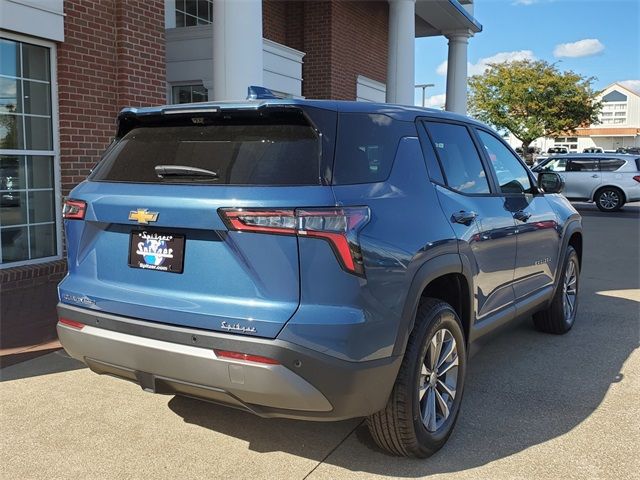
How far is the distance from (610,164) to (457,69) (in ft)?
23.1

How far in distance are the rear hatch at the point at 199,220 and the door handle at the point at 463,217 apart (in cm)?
105

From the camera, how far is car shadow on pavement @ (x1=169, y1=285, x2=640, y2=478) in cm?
340

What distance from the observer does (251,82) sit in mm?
7715

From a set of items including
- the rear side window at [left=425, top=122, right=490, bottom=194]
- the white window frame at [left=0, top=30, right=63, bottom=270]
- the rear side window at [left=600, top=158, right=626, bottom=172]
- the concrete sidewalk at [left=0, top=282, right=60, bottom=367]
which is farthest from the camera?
the rear side window at [left=600, top=158, right=626, bottom=172]

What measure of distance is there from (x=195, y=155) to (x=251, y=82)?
16.1 feet

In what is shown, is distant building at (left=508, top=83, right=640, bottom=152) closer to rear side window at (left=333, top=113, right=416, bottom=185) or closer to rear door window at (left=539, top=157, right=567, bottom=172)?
rear door window at (left=539, top=157, right=567, bottom=172)

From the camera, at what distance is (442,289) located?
3670 millimetres

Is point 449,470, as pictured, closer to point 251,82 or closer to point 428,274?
point 428,274

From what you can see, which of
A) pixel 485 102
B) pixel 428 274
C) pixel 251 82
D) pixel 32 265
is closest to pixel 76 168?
pixel 32 265

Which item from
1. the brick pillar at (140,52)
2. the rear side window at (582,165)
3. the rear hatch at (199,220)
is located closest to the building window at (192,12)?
the brick pillar at (140,52)

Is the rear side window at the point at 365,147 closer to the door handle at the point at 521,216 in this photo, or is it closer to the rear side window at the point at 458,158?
the rear side window at the point at 458,158

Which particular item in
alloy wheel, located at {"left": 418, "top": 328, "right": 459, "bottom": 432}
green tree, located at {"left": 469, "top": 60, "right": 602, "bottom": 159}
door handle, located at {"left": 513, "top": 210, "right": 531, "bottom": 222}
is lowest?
alloy wheel, located at {"left": 418, "top": 328, "right": 459, "bottom": 432}

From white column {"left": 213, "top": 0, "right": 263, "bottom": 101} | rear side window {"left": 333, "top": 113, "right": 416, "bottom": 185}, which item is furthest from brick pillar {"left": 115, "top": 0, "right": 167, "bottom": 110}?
rear side window {"left": 333, "top": 113, "right": 416, "bottom": 185}

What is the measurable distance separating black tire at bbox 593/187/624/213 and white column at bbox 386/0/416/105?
35.3ft
